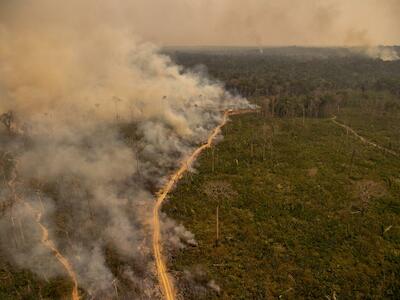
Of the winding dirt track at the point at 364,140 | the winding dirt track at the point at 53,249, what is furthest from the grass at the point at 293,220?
the winding dirt track at the point at 53,249

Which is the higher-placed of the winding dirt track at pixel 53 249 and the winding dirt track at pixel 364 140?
the winding dirt track at pixel 364 140

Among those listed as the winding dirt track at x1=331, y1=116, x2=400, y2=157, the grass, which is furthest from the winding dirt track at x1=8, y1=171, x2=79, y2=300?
the winding dirt track at x1=331, y1=116, x2=400, y2=157

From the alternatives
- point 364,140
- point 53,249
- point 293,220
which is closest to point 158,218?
point 53,249

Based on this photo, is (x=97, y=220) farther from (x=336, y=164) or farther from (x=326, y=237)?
(x=336, y=164)

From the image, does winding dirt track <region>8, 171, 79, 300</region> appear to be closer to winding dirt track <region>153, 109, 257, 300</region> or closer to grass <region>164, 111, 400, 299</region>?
winding dirt track <region>153, 109, 257, 300</region>

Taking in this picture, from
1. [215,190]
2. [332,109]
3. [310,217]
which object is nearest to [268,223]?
[310,217]

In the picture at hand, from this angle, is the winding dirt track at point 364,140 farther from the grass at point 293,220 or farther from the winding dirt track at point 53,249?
the winding dirt track at point 53,249

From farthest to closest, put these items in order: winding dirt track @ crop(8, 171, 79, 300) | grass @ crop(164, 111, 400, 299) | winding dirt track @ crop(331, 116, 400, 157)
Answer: winding dirt track @ crop(331, 116, 400, 157) → grass @ crop(164, 111, 400, 299) → winding dirt track @ crop(8, 171, 79, 300)

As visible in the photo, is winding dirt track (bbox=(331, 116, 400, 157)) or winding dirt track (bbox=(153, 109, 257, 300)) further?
winding dirt track (bbox=(331, 116, 400, 157))

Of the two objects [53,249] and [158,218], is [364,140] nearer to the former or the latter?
[158,218]
